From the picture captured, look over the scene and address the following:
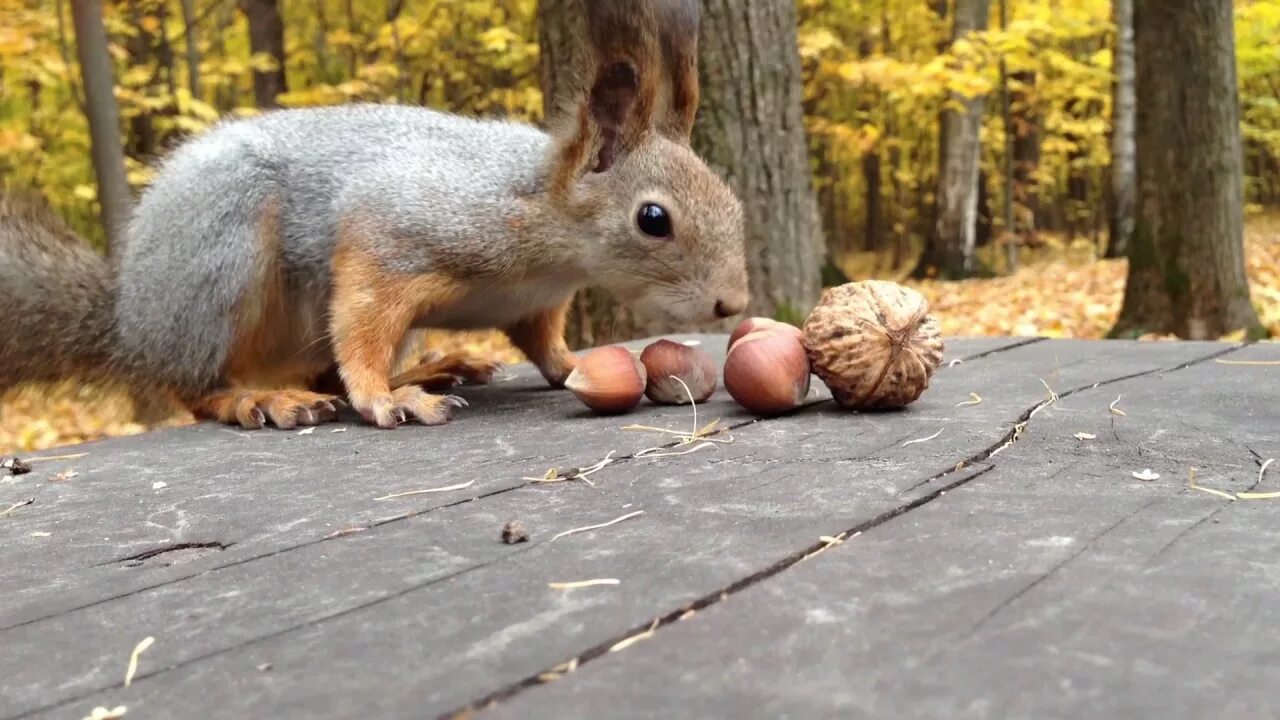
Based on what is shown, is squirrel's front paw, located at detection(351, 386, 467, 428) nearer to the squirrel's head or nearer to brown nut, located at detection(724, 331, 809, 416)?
the squirrel's head

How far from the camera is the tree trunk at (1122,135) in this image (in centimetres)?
801

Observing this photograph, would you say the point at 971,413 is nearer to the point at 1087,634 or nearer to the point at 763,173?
the point at 1087,634

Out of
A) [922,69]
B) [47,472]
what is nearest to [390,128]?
[47,472]

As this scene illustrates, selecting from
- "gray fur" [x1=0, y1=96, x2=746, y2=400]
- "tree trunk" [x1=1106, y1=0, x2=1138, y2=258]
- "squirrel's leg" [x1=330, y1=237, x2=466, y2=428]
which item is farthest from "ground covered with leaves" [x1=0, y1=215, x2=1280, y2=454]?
"tree trunk" [x1=1106, y1=0, x2=1138, y2=258]

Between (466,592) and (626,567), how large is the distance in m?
0.13

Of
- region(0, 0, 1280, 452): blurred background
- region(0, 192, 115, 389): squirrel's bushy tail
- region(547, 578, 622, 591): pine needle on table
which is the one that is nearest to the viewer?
region(547, 578, 622, 591): pine needle on table

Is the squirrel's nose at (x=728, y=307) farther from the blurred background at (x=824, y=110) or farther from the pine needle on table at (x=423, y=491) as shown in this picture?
the pine needle on table at (x=423, y=491)

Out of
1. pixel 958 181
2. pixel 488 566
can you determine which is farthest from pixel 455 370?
→ pixel 958 181

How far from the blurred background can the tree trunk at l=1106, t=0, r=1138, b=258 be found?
1.1 inches

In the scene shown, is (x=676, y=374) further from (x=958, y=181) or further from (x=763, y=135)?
(x=958, y=181)

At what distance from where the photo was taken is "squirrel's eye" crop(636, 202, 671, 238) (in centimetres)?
182

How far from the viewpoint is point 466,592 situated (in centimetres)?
82

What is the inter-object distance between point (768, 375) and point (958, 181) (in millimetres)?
7556

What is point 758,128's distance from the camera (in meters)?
3.25
